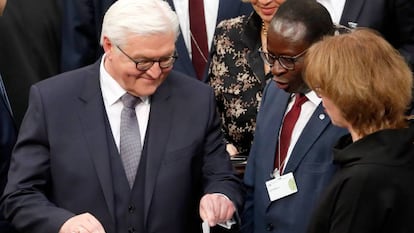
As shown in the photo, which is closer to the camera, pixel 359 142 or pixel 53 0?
pixel 359 142

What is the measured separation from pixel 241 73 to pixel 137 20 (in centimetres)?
87

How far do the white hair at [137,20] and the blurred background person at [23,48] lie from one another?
3.62ft

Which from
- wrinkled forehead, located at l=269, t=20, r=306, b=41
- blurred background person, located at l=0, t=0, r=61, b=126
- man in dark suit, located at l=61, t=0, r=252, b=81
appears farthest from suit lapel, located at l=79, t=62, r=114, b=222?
man in dark suit, located at l=61, t=0, r=252, b=81

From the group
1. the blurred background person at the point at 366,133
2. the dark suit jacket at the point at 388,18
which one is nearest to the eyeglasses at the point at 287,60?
the blurred background person at the point at 366,133

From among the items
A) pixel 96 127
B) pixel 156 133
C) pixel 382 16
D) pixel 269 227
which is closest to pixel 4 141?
pixel 96 127

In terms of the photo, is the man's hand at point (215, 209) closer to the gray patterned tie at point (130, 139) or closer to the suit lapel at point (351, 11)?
the gray patterned tie at point (130, 139)

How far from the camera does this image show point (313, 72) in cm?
254

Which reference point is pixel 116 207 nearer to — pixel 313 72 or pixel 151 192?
pixel 151 192

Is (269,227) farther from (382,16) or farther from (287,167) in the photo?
(382,16)

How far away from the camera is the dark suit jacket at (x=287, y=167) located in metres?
2.85

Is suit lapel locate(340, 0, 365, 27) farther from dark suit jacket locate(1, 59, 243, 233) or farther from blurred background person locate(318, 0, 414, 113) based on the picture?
dark suit jacket locate(1, 59, 243, 233)

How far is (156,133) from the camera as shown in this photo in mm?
2963

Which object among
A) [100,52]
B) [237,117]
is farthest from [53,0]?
[237,117]

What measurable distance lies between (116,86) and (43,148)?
33 cm
